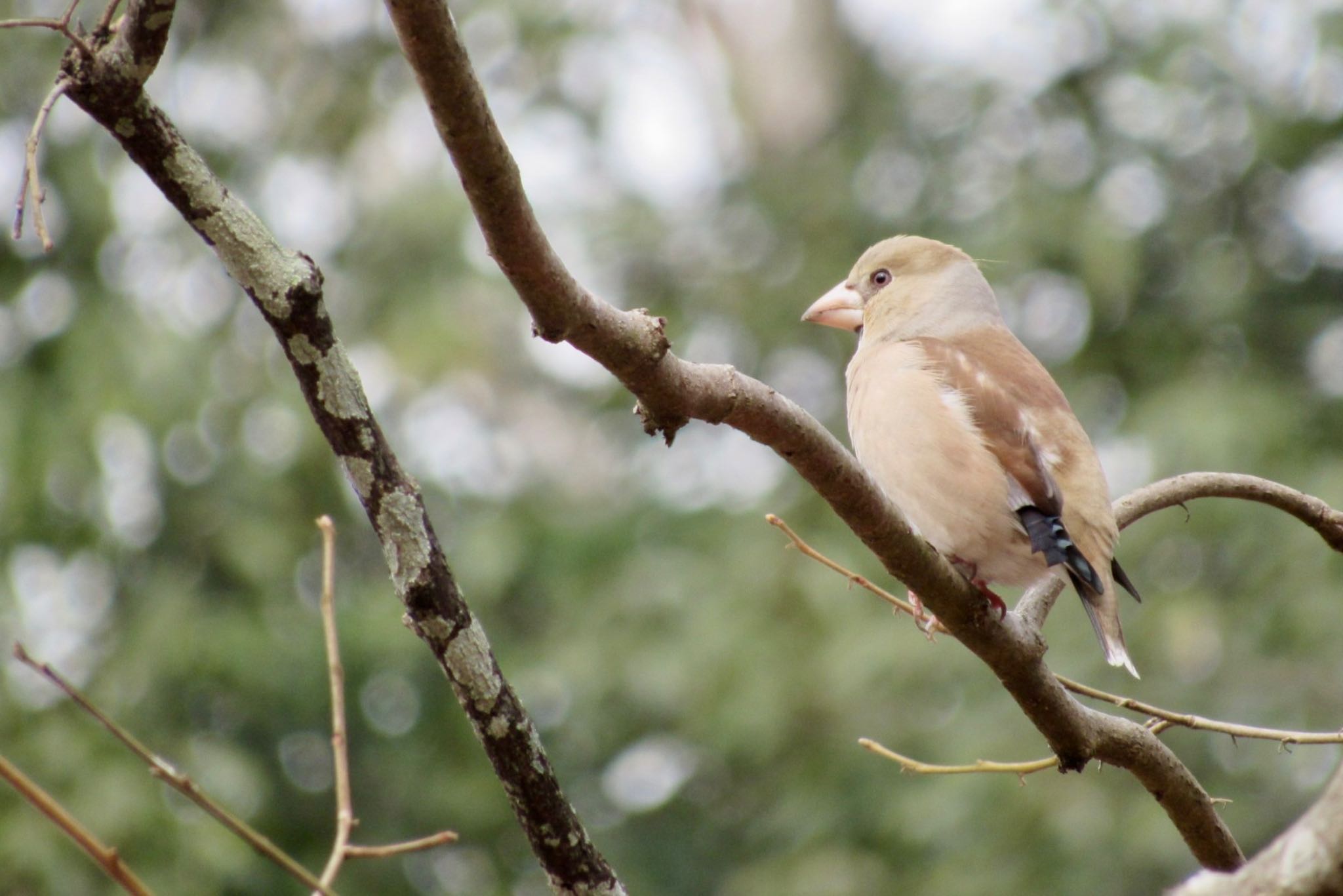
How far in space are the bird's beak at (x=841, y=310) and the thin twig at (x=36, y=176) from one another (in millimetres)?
3311

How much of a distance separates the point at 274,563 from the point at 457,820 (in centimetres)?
182

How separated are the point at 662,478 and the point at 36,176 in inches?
314

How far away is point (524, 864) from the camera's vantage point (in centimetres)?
837

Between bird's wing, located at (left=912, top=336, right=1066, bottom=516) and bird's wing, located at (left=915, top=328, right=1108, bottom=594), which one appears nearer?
bird's wing, located at (left=915, top=328, right=1108, bottom=594)

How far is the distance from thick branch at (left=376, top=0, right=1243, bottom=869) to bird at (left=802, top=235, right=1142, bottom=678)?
56 centimetres

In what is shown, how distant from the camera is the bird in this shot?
11.7 ft

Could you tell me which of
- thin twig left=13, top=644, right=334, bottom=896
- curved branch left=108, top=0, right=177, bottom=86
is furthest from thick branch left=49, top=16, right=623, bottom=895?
thin twig left=13, top=644, right=334, bottom=896

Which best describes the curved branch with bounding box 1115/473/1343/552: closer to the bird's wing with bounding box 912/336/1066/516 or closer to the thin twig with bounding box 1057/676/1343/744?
the bird's wing with bounding box 912/336/1066/516

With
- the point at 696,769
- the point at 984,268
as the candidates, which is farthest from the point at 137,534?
the point at 984,268

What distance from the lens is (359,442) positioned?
210cm

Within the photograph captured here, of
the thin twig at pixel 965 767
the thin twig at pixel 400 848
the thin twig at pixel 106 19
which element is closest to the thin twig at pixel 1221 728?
the thin twig at pixel 965 767

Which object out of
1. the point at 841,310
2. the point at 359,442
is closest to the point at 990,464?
the point at 841,310

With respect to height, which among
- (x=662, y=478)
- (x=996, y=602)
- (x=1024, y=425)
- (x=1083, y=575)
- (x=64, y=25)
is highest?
(x=662, y=478)

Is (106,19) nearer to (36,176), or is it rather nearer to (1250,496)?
(36,176)
